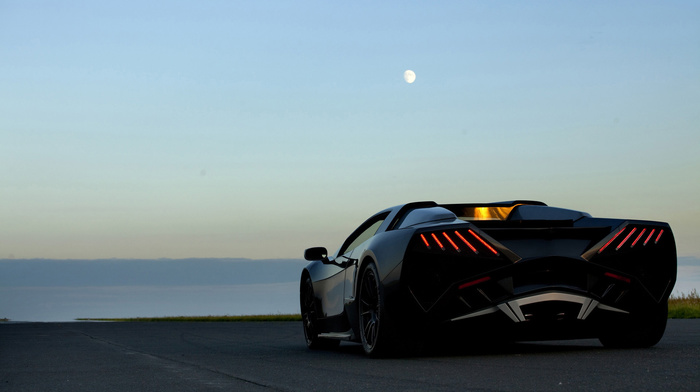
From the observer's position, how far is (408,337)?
21.4ft

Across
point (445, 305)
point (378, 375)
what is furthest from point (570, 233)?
point (378, 375)

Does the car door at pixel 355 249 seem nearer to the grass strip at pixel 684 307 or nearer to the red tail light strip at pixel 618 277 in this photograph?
the red tail light strip at pixel 618 277

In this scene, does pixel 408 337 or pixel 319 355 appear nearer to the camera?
pixel 408 337

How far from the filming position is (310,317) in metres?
9.30

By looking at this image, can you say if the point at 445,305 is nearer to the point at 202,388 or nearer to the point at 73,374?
the point at 202,388

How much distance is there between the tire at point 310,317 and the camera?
29.8 ft

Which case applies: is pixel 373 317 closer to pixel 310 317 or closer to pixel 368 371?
pixel 368 371

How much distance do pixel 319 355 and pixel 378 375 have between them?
2.55 m

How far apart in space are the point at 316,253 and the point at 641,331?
3.32 metres

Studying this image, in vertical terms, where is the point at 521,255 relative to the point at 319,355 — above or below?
above

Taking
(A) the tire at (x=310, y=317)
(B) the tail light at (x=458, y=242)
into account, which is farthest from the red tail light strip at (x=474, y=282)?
(A) the tire at (x=310, y=317)

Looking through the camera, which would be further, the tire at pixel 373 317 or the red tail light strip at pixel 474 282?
the tire at pixel 373 317

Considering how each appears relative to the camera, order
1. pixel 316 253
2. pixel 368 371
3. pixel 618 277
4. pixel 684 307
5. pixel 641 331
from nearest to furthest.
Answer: pixel 368 371
pixel 618 277
pixel 641 331
pixel 316 253
pixel 684 307

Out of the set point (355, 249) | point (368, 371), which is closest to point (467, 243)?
point (368, 371)
